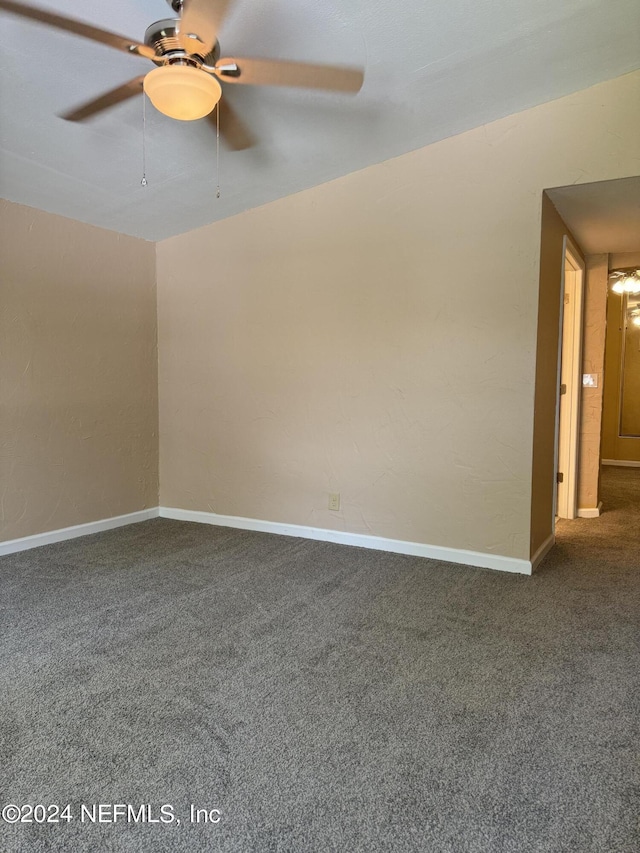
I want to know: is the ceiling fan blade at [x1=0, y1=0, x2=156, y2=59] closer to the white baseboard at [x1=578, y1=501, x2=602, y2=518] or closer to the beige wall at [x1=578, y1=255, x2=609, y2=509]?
the beige wall at [x1=578, y1=255, x2=609, y2=509]

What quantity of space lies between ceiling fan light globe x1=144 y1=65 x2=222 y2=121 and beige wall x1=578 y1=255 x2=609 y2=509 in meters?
3.51

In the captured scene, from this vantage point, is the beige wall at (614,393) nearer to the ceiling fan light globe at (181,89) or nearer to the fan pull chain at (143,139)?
the fan pull chain at (143,139)

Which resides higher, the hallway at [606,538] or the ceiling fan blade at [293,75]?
the ceiling fan blade at [293,75]

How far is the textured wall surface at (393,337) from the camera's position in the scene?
2.83 m

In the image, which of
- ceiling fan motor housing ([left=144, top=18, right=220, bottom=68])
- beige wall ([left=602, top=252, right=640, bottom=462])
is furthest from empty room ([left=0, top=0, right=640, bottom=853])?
beige wall ([left=602, top=252, right=640, bottom=462])

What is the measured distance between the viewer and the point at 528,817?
1.22m

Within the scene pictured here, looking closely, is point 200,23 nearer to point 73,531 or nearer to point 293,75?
point 293,75

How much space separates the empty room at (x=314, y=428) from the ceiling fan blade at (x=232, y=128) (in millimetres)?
22

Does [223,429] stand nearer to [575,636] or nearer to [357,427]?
[357,427]

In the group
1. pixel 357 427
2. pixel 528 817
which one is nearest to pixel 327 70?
pixel 357 427

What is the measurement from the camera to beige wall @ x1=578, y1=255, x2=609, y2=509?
4102 mm

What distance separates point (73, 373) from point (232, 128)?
1999mm

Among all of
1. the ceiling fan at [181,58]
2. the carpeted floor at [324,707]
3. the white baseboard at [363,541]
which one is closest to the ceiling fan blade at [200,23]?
the ceiling fan at [181,58]

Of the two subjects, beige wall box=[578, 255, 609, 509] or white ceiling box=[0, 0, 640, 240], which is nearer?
white ceiling box=[0, 0, 640, 240]
